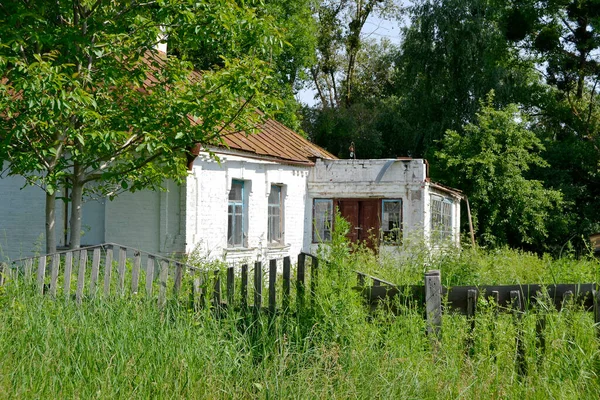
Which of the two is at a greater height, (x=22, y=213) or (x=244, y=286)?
(x=22, y=213)

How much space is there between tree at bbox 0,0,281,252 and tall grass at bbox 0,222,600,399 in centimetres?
324

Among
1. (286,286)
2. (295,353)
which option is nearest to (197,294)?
(286,286)

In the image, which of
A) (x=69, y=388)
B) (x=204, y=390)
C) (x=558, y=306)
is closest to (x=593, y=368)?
(x=558, y=306)

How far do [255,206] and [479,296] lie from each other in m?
10.7

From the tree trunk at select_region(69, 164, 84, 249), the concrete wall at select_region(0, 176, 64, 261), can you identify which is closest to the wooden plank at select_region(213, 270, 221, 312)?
the tree trunk at select_region(69, 164, 84, 249)

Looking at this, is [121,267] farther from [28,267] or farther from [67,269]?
[28,267]

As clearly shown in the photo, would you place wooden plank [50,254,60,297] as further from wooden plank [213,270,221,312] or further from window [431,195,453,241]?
window [431,195,453,241]

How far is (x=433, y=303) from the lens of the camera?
6.22 meters

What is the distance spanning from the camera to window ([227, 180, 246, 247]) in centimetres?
1578

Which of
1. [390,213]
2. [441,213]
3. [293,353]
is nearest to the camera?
[293,353]

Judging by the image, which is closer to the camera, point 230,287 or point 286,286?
point 286,286

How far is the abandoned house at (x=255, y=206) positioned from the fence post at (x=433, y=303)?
4.28 metres

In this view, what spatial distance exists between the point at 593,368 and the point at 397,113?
2819 cm

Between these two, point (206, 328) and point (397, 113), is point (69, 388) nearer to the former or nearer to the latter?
point (206, 328)
